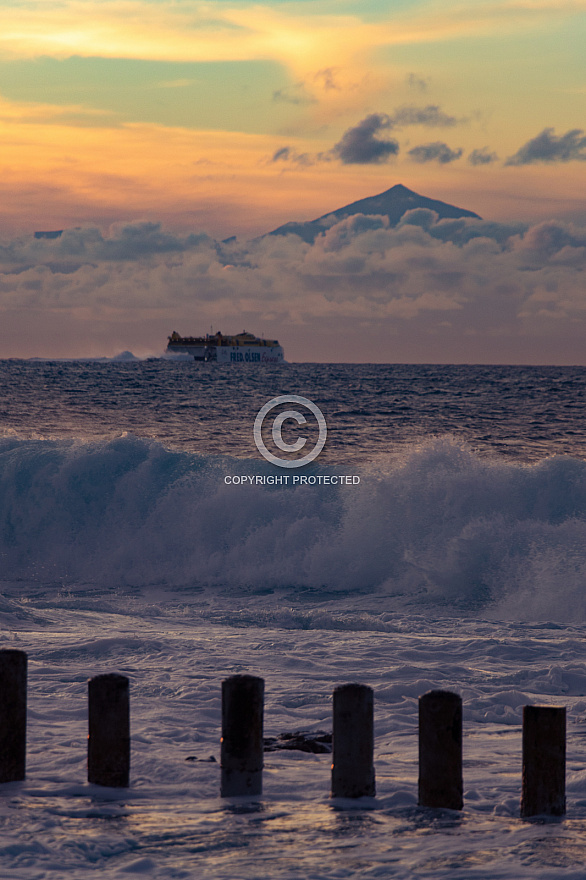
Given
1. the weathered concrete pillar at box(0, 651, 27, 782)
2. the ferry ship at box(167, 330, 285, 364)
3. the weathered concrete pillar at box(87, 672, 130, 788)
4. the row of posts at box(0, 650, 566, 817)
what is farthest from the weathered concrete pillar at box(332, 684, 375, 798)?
the ferry ship at box(167, 330, 285, 364)

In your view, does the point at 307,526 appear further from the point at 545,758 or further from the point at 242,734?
the point at 545,758

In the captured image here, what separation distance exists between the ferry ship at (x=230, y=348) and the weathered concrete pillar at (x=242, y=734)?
386 feet

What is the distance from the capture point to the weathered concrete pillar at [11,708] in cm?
393

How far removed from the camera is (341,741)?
380cm

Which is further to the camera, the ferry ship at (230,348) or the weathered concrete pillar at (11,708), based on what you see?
the ferry ship at (230,348)

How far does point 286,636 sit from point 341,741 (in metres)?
4.56

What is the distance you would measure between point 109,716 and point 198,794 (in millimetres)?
642

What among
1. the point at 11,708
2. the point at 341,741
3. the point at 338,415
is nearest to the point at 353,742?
the point at 341,741

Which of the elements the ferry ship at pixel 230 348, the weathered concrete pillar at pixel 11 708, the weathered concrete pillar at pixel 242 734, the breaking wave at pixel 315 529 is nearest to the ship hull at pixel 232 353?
the ferry ship at pixel 230 348

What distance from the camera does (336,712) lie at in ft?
12.4

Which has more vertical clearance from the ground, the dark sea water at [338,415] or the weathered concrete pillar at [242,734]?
the dark sea water at [338,415]
